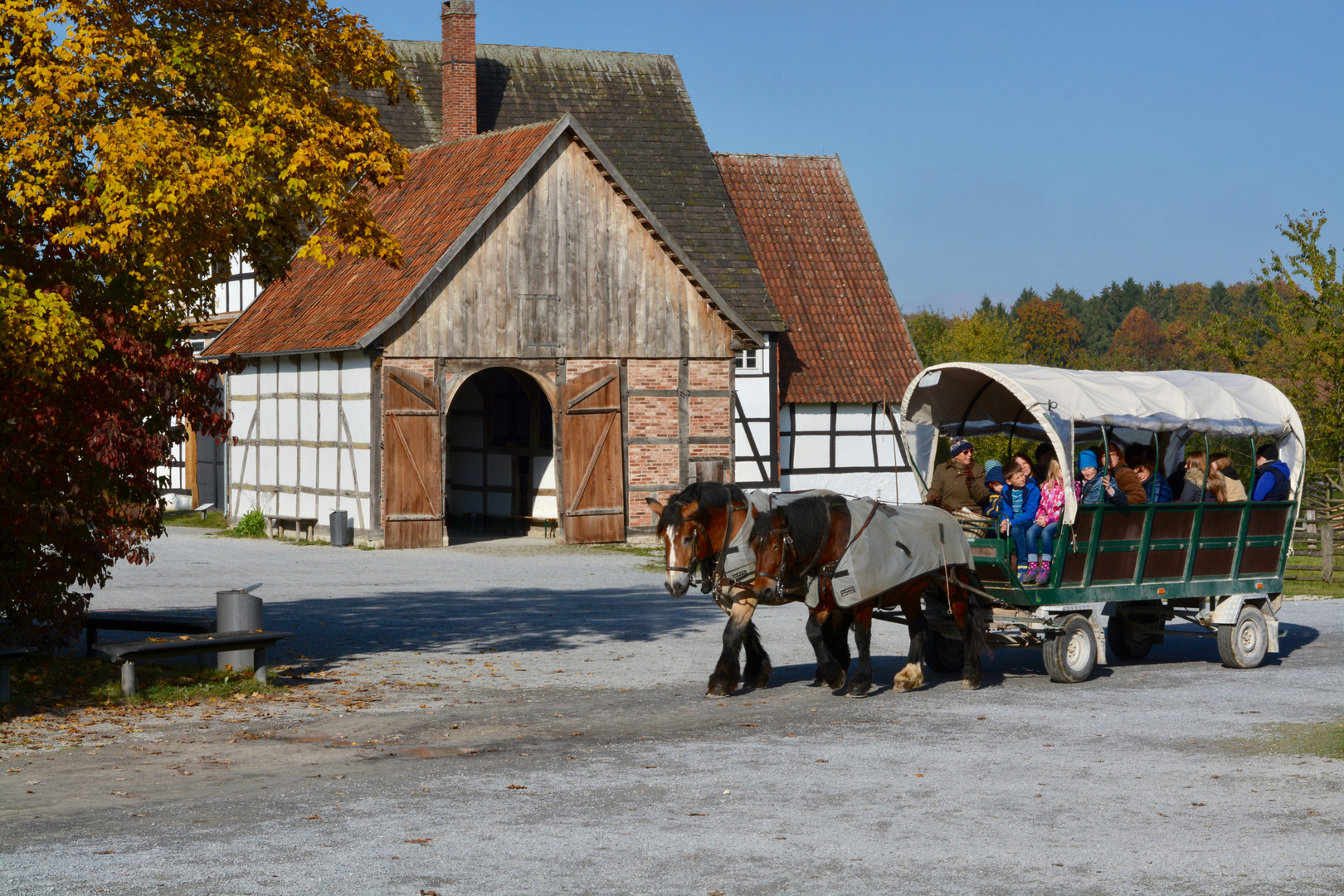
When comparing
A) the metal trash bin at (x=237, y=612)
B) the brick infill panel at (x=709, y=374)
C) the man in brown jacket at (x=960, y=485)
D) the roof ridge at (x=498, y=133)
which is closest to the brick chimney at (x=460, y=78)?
the roof ridge at (x=498, y=133)

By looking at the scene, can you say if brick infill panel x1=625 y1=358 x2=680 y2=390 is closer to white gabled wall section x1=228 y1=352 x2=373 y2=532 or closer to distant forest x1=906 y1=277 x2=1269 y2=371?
white gabled wall section x1=228 y1=352 x2=373 y2=532

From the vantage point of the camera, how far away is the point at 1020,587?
39.8 ft

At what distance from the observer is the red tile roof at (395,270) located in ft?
86.4

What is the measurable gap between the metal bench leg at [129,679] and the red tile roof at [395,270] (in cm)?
1427

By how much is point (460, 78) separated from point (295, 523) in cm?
1069

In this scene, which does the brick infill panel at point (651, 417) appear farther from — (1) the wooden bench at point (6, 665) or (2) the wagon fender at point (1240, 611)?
(1) the wooden bench at point (6, 665)

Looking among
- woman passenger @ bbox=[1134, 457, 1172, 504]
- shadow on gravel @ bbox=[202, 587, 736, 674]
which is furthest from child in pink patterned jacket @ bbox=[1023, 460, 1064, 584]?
shadow on gravel @ bbox=[202, 587, 736, 674]

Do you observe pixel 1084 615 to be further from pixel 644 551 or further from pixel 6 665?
pixel 644 551

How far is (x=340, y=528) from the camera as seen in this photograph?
26.5 meters

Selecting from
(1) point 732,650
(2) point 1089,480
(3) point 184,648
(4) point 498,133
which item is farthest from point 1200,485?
(4) point 498,133

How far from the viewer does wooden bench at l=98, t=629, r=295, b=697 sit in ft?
37.7

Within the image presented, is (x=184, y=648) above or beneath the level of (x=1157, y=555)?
beneath

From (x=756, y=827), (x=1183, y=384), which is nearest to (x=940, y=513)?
(x=1183, y=384)

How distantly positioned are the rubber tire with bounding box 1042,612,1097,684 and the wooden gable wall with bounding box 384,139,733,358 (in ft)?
51.5
